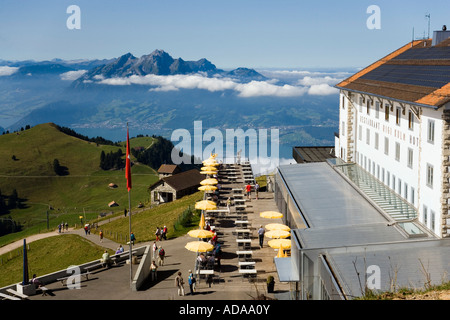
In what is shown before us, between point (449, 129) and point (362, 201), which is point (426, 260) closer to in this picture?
point (449, 129)

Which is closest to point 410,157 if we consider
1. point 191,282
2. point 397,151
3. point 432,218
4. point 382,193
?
point 397,151

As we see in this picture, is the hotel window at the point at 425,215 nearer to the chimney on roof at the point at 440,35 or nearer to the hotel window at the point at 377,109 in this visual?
the hotel window at the point at 377,109

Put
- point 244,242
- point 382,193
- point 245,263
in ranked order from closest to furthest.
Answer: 1. point 245,263
2. point 244,242
3. point 382,193

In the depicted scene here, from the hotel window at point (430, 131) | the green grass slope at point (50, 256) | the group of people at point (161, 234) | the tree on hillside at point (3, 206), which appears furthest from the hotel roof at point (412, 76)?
the tree on hillside at point (3, 206)

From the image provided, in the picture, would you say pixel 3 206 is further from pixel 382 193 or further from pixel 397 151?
pixel 397 151

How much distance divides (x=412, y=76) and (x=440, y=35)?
1104cm

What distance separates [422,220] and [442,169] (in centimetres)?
381

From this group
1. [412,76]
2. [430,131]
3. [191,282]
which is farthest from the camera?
[412,76]

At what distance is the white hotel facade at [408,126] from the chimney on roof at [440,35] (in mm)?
86

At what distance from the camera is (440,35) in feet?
142

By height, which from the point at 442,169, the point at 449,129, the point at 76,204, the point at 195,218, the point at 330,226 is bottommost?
the point at 76,204

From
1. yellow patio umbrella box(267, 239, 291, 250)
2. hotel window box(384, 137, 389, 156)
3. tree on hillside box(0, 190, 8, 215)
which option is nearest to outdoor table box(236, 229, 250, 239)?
yellow patio umbrella box(267, 239, 291, 250)
